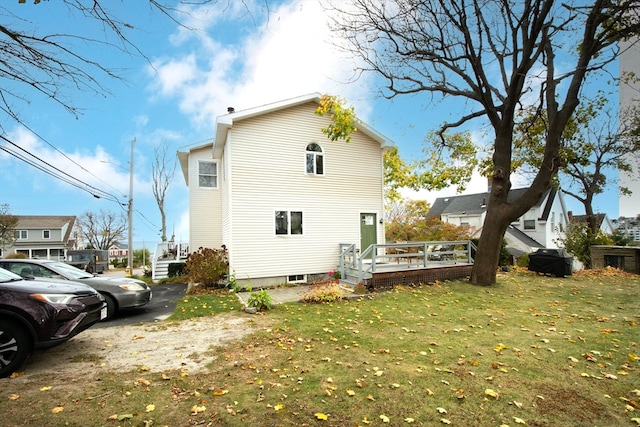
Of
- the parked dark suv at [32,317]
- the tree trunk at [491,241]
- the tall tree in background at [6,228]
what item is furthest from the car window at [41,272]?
the tall tree in background at [6,228]

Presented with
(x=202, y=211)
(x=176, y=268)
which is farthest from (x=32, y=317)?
(x=176, y=268)

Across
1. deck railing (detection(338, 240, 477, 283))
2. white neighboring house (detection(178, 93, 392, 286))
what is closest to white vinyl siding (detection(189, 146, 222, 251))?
white neighboring house (detection(178, 93, 392, 286))

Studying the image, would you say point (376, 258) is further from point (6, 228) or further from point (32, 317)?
point (6, 228)

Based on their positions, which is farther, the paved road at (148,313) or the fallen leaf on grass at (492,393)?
the paved road at (148,313)

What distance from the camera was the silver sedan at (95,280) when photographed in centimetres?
722

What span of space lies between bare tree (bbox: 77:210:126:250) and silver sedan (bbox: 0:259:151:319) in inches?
1638

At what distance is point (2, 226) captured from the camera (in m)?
32.8

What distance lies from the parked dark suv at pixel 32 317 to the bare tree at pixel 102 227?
45.3 meters

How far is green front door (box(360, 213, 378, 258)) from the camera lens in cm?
1390

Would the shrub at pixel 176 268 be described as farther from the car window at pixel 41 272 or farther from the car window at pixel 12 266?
the car window at pixel 12 266

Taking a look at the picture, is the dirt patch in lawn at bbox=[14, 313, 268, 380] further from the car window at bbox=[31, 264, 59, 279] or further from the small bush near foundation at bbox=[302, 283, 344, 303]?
the small bush near foundation at bbox=[302, 283, 344, 303]

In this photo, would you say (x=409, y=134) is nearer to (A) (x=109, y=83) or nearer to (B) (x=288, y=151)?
(B) (x=288, y=151)

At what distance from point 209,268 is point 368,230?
6.94 m

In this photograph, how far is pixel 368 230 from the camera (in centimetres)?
1409
